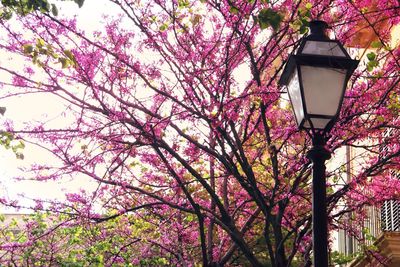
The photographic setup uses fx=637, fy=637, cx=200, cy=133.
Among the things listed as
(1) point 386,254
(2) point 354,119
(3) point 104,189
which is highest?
(2) point 354,119

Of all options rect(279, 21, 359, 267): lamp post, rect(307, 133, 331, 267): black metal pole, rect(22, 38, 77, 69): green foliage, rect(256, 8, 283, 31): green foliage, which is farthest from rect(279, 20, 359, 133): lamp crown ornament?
rect(22, 38, 77, 69): green foliage

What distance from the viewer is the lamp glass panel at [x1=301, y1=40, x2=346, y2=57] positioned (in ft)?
16.0

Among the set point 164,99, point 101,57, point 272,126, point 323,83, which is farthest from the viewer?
point 272,126

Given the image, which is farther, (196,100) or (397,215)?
(397,215)

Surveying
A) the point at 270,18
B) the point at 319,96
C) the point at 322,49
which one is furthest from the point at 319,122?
A: the point at 270,18

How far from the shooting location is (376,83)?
9383 mm

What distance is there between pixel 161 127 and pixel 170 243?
3.37 meters

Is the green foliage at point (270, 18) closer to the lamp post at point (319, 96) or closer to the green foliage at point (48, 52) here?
the lamp post at point (319, 96)

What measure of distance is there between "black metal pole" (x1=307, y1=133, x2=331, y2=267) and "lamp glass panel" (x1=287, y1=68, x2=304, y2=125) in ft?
0.79

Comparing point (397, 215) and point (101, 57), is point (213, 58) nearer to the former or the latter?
point (101, 57)

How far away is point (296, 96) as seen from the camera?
487cm

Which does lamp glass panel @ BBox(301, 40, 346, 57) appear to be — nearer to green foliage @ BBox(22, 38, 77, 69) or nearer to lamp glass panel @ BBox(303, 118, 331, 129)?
lamp glass panel @ BBox(303, 118, 331, 129)

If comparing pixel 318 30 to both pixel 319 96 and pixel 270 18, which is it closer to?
pixel 319 96

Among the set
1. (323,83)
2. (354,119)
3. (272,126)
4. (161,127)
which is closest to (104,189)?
(161,127)
